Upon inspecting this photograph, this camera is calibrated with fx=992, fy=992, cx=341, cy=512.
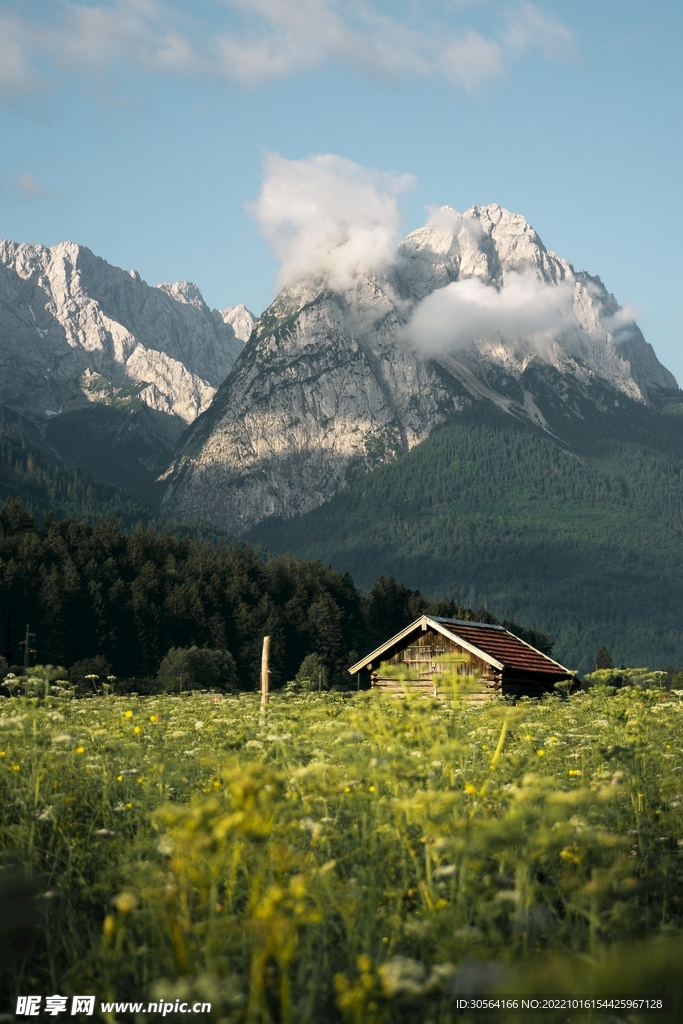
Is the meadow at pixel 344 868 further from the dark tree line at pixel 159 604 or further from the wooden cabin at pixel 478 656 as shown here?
the dark tree line at pixel 159 604

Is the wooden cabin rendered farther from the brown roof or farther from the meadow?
the meadow

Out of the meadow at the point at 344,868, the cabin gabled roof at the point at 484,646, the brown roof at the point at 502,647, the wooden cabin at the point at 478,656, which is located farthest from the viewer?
the brown roof at the point at 502,647

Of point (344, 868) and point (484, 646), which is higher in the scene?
point (484, 646)

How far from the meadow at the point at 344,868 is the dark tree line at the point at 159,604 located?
79314 mm

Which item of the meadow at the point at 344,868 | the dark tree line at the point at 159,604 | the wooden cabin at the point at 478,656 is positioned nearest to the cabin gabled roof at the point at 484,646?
the wooden cabin at the point at 478,656

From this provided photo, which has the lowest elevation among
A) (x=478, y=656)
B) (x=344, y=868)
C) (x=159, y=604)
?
(x=344, y=868)

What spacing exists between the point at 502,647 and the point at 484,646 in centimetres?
173

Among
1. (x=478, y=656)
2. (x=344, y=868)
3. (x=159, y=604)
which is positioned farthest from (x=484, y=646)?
(x=159, y=604)

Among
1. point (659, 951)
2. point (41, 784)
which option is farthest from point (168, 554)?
point (659, 951)

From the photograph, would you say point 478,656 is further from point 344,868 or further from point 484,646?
point 344,868

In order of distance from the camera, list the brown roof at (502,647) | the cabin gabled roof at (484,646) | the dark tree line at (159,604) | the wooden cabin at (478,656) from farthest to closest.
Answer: the dark tree line at (159,604)
the brown roof at (502,647)
the cabin gabled roof at (484,646)
the wooden cabin at (478,656)

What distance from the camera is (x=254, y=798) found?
585 centimetres

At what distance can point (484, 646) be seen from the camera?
137ft

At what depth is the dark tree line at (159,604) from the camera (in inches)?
3647
